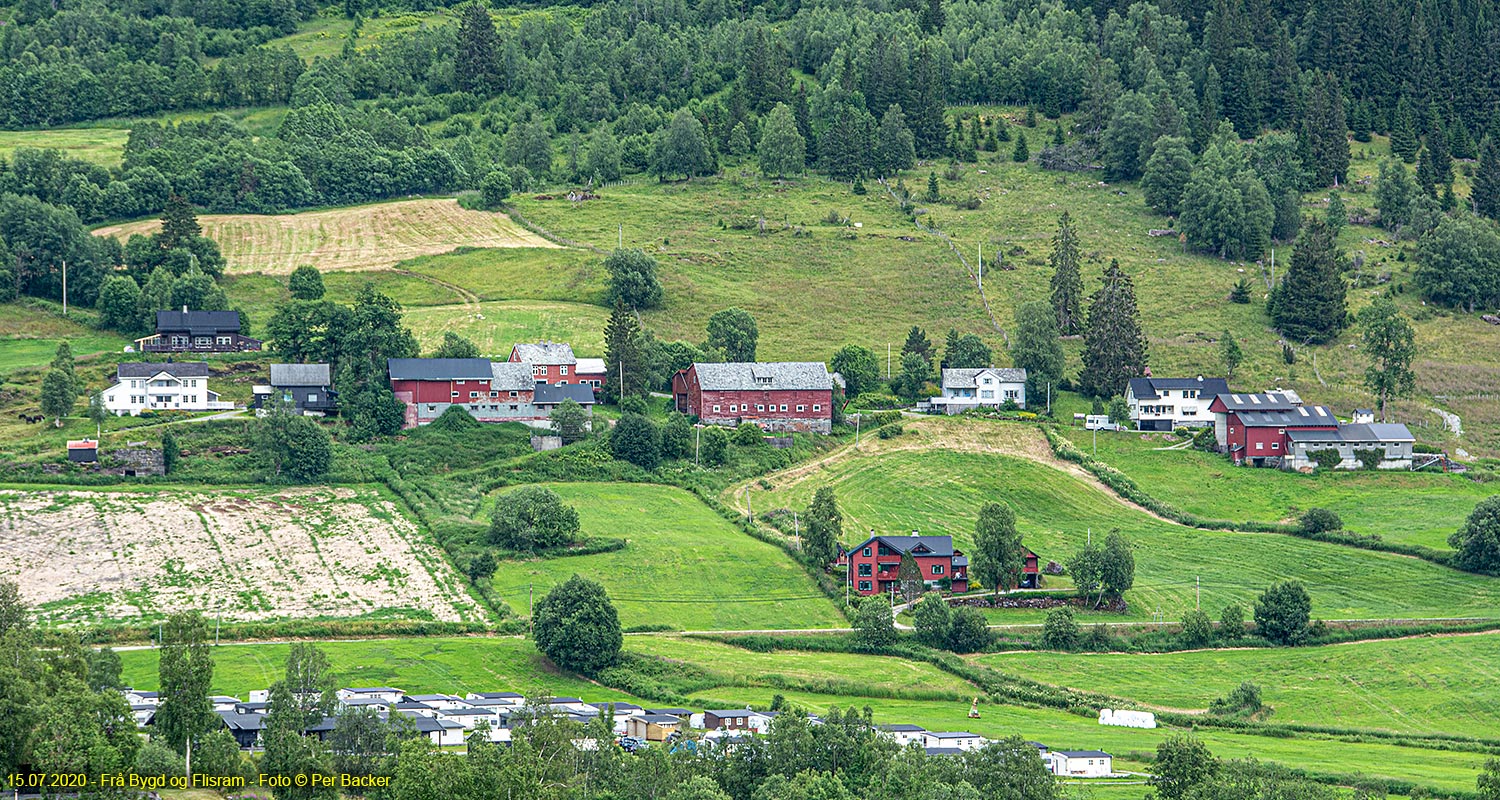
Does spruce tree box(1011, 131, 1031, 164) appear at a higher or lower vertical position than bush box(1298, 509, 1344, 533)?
higher

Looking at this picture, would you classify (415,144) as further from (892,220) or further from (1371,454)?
(1371,454)

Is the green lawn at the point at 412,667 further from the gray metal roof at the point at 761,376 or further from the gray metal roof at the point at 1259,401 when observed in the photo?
the gray metal roof at the point at 1259,401

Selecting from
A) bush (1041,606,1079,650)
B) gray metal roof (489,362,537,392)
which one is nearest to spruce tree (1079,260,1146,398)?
gray metal roof (489,362,537,392)

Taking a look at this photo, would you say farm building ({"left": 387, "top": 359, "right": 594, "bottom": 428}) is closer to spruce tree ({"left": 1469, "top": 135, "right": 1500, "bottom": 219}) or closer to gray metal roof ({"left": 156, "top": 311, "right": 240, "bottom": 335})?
gray metal roof ({"left": 156, "top": 311, "right": 240, "bottom": 335})

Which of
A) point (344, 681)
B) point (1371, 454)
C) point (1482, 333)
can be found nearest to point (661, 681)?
point (344, 681)

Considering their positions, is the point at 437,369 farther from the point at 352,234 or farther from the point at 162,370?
the point at 352,234

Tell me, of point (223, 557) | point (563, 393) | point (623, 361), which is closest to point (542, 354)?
point (563, 393)

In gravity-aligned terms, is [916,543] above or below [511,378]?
below
